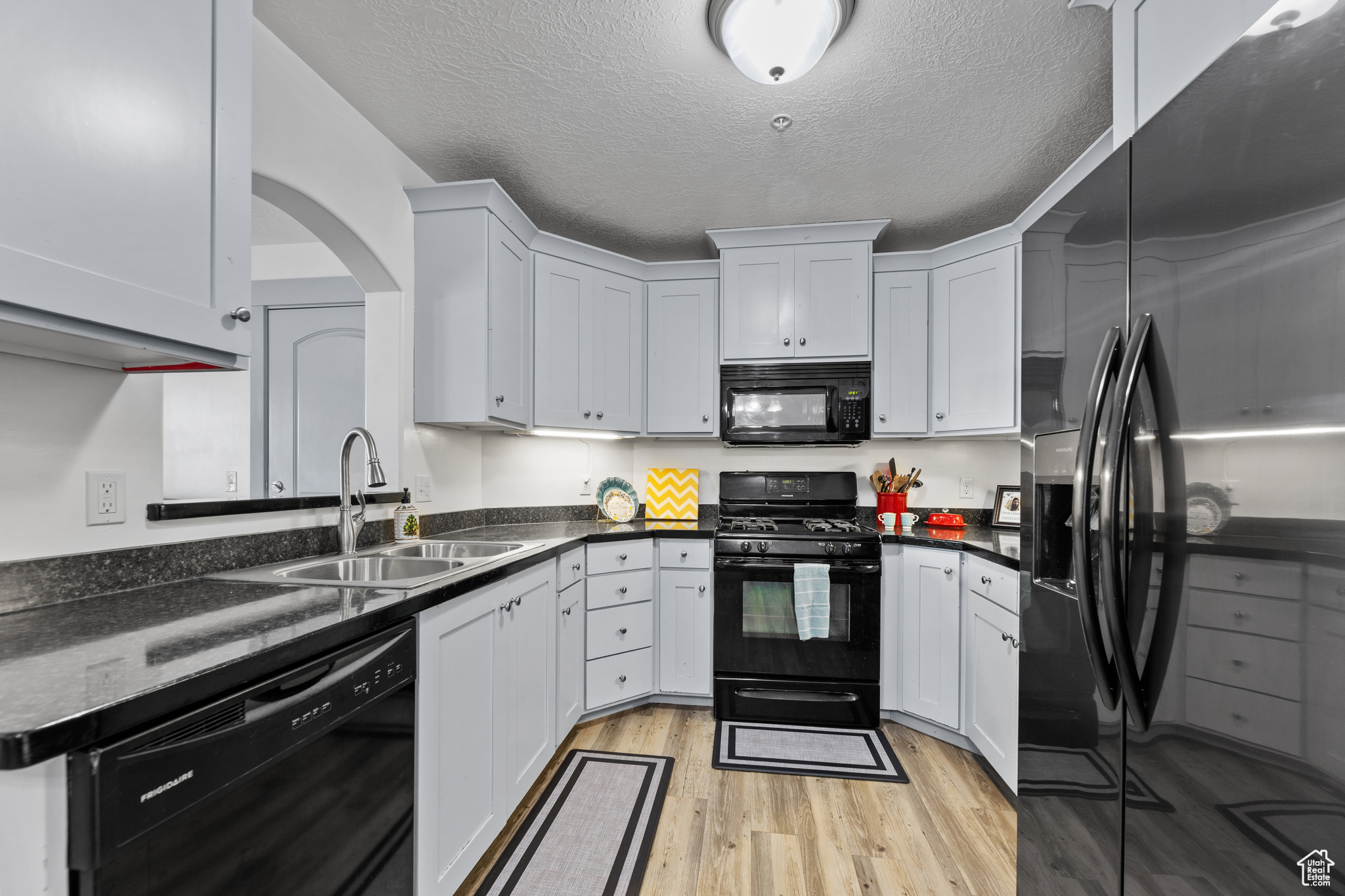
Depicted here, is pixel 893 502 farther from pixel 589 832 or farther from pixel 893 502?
pixel 589 832

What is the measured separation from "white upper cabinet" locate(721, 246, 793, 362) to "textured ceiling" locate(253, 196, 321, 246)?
211 centimetres

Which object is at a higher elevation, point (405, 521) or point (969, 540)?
point (405, 521)

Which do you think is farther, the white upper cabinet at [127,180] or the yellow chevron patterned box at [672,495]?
the yellow chevron patterned box at [672,495]

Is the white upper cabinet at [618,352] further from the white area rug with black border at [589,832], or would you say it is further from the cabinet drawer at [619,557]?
the white area rug with black border at [589,832]

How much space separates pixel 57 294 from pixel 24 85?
28 cm

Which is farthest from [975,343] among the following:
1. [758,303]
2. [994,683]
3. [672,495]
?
[672,495]

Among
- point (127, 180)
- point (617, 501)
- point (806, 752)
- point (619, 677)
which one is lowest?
point (806, 752)

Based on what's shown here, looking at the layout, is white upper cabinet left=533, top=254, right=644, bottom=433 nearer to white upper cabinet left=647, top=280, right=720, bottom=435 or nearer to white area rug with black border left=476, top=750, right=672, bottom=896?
white upper cabinet left=647, top=280, right=720, bottom=435

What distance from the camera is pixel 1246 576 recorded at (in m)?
0.71

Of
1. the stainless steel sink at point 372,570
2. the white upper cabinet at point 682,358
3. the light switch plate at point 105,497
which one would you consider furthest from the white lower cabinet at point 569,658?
the light switch plate at point 105,497

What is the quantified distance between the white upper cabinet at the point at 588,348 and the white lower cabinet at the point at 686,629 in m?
0.84

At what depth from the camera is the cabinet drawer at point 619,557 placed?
8.74ft

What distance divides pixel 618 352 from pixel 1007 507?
224 centimetres

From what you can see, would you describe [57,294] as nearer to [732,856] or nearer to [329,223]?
[329,223]
